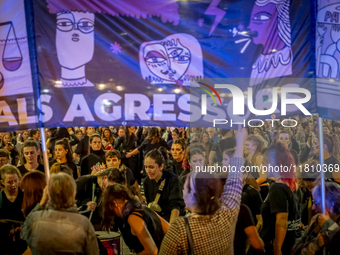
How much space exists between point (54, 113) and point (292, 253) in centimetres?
306

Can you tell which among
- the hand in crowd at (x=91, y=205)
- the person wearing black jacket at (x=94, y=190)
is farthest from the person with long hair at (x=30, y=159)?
the hand in crowd at (x=91, y=205)

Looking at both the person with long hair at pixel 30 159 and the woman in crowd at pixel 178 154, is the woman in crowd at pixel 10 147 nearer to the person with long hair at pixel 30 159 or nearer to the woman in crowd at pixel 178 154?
the person with long hair at pixel 30 159

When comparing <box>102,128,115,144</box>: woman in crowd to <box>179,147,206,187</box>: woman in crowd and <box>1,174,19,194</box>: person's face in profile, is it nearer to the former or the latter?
<box>179,147,206,187</box>: woman in crowd

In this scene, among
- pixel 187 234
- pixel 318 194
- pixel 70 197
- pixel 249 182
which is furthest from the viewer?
pixel 249 182

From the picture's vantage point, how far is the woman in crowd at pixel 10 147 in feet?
12.7

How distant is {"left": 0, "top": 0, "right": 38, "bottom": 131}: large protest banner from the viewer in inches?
131

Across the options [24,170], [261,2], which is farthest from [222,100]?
[24,170]

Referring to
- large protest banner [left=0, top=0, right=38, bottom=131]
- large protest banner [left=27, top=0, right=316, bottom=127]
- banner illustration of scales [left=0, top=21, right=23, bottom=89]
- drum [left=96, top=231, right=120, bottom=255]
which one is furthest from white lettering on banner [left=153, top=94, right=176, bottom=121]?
banner illustration of scales [left=0, top=21, right=23, bottom=89]

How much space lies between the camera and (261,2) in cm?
340

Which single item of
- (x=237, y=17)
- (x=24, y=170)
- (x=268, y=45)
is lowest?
(x=24, y=170)

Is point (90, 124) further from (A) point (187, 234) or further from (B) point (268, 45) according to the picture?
(B) point (268, 45)

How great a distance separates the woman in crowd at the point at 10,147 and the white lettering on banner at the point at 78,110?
107 cm

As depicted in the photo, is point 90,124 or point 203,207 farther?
Result: point 90,124

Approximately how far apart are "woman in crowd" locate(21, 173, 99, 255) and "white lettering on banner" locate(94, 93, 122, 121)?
2.79 feet
